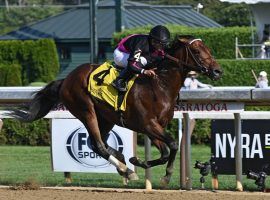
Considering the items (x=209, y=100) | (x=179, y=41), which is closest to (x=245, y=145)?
(x=209, y=100)

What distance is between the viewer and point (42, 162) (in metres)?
14.3

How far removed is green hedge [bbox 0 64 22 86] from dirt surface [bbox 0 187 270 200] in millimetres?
20345

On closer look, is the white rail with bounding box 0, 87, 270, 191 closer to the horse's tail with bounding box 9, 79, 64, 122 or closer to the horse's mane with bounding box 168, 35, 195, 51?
the horse's tail with bounding box 9, 79, 64, 122

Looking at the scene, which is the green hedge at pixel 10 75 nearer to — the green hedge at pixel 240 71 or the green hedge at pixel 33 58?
the green hedge at pixel 33 58

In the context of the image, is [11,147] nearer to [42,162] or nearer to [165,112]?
[42,162]

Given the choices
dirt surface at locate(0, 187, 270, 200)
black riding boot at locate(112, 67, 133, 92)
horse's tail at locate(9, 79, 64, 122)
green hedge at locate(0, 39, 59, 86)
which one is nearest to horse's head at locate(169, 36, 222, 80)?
black riding boot at locate(112, 67, 133, 92)

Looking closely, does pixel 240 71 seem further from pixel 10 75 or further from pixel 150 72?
pixel 150 72

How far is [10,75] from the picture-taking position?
3133 centimetres

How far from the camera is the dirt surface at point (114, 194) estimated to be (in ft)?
31.3

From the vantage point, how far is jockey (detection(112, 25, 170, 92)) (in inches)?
381

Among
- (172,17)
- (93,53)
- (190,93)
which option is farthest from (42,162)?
(172,17)

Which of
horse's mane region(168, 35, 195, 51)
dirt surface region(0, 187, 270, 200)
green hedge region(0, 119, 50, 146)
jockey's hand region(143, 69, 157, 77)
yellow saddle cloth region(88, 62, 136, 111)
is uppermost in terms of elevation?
horse's mane region(168, 35, 195, 51)

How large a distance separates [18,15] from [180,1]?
1079 centimetres

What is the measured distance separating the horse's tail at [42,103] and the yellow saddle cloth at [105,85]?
764mm
